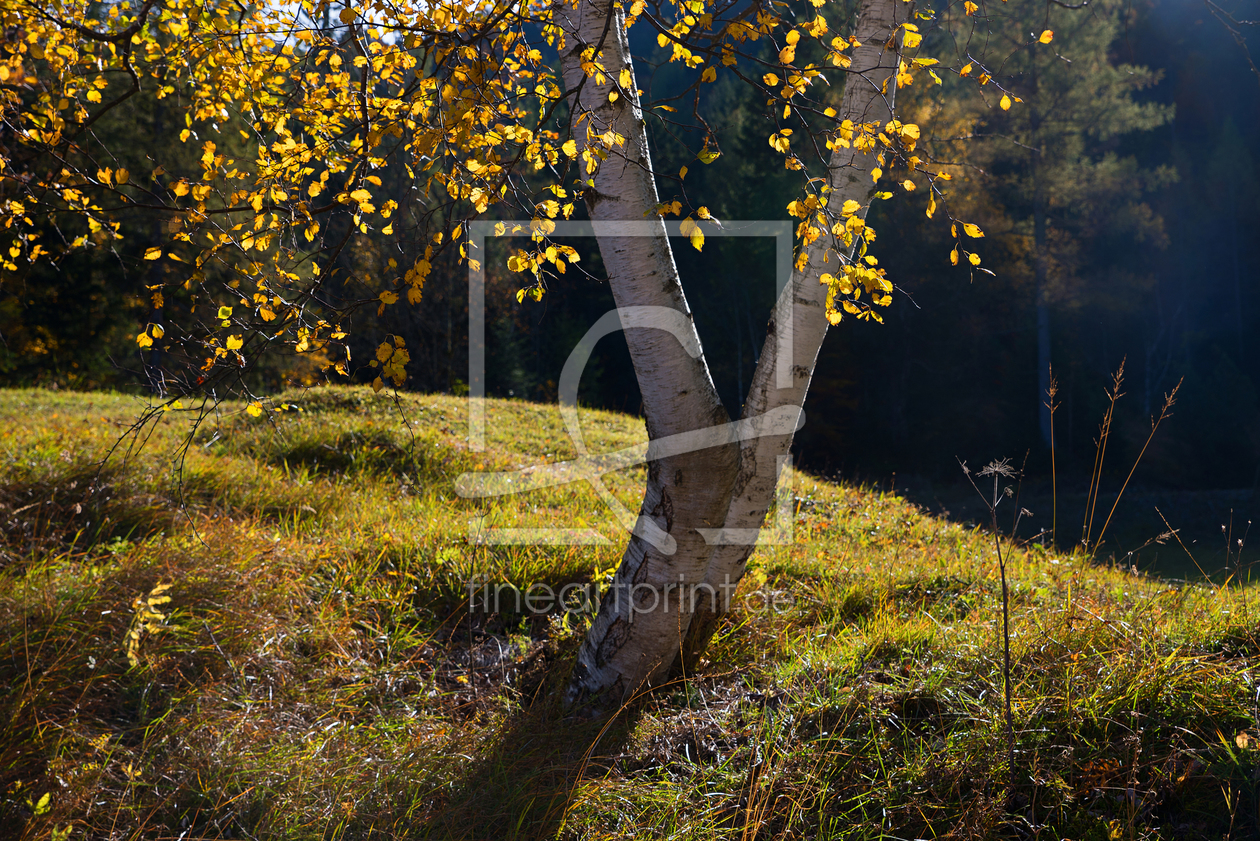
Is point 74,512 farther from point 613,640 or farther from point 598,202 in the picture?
point 598,202

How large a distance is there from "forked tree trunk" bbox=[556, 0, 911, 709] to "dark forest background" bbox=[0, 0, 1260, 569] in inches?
566

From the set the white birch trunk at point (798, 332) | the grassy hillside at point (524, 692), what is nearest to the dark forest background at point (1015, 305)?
the grassy hillside at point (524, 692)

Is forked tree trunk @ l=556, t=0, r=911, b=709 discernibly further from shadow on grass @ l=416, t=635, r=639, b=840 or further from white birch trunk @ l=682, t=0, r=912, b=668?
shadow on grass @ l=416, t=635, r=639, b=840

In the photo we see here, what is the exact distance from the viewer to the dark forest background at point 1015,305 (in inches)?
680

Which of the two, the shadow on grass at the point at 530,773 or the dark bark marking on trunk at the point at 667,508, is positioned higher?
the dark bark marking on trunk at the point at 667,508

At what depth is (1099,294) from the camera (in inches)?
848

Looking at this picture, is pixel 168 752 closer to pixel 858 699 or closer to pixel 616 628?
pixel 616 628

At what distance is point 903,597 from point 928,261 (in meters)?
19.4

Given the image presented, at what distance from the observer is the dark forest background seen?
680 inches

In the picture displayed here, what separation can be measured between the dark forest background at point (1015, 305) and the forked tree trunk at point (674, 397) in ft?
47.1

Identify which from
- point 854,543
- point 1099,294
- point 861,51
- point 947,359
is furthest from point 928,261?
point 861,51

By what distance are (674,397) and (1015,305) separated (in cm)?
2197

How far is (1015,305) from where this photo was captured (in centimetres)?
2120

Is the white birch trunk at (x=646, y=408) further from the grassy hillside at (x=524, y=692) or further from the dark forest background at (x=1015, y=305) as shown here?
the dark forest background at (x=1015, y=305)
